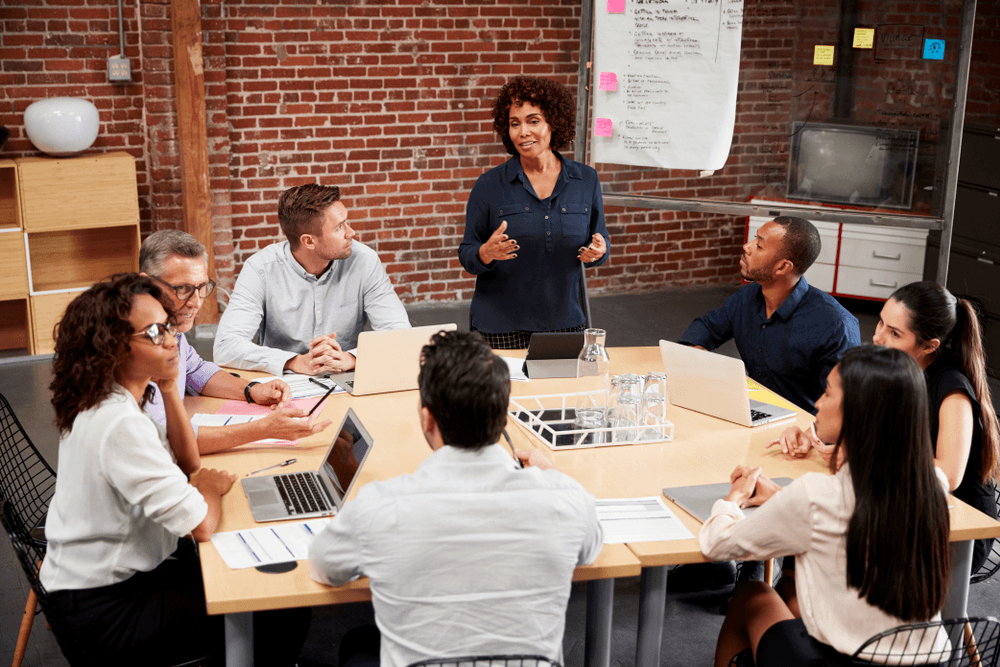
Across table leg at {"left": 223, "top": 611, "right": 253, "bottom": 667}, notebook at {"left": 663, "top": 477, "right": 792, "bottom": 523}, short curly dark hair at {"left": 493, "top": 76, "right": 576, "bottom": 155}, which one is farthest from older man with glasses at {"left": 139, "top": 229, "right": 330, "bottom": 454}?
short curly dark hair at {"left": 493, "top": 76, "right": 576, "bottom": 155}

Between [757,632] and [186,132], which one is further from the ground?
[186,132]

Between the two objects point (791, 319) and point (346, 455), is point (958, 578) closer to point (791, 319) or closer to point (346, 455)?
point (791, 319)

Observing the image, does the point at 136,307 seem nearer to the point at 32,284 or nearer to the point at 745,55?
the point at 745,55

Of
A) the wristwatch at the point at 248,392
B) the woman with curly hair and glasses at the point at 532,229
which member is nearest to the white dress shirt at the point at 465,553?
the wristwatch at the point at 248,392

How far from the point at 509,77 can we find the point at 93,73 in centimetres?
265

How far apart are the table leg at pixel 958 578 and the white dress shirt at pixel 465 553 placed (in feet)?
3.52

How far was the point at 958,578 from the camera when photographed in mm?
2312

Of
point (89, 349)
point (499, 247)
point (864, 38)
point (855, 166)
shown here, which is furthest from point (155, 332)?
point (864, 38)

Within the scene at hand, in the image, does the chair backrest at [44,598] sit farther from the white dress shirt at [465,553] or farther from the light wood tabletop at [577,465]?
the white dress shirt at [465,553]

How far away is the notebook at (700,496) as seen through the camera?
229cm

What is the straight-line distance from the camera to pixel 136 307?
209cm

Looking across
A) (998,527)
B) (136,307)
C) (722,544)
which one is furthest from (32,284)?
(998,527)

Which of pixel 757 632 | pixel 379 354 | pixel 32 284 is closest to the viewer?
pixel 757 632

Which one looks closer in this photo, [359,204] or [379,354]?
[379,354]
